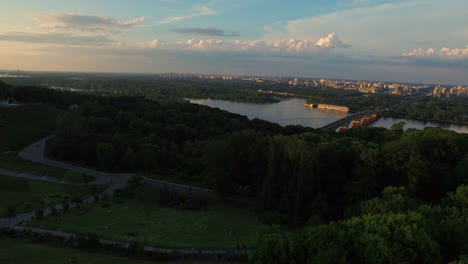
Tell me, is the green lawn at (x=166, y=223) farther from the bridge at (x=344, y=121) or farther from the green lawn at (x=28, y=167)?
the bridge at (x=344, y=121)

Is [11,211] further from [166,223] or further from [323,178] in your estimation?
[323,178]

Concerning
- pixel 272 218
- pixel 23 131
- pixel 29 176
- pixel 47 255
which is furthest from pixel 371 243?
pixel 23 131

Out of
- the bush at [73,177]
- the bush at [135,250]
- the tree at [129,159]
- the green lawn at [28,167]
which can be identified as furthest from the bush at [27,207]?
the tree at [129,159]

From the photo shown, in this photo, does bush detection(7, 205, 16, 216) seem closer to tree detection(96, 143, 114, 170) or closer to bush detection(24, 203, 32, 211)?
bush detection(24, 203, 32, 211)

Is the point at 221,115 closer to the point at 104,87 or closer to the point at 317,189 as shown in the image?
the point at 317,189

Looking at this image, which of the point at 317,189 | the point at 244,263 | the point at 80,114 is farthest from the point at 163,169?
the point at 80,114

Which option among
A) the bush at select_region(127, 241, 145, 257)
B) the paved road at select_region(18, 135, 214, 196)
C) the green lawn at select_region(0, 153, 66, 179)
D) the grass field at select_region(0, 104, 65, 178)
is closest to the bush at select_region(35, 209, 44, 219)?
the paved road at select_region(18, 135, 214, 196)
